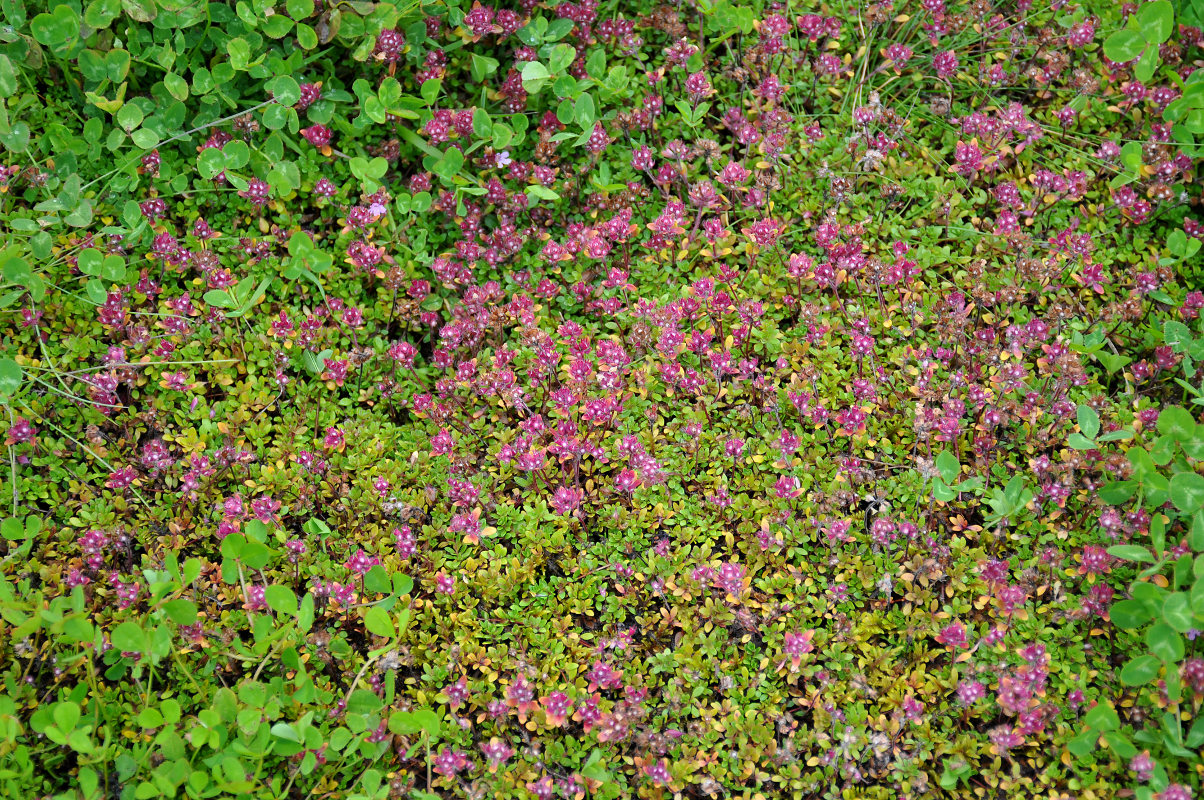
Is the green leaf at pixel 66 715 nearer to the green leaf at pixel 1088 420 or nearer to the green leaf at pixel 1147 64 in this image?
the green leaf at pixel 1088 420

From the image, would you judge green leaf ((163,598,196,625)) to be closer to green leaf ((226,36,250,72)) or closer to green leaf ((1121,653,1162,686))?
green leaf ((226,36,250,72))

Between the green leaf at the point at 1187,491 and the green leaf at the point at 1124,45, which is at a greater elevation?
the green leaf at the point at 1124,45


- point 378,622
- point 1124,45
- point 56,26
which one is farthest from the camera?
point 1124,45

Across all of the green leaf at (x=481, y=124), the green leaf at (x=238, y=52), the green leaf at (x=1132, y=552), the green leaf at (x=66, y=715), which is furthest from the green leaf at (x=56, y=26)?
the green leaf at (x=1132, y=552)

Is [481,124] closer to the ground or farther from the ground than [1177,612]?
farther from the ground

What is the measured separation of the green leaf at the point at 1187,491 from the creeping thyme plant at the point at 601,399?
1 centimetres

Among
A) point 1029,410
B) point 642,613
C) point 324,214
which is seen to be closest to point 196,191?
point 324,214

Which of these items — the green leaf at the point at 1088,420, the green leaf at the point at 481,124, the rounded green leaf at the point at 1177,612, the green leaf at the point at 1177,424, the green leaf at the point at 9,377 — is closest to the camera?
the rounded green leaf at the point at 1177,612

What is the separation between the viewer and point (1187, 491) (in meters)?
2.58

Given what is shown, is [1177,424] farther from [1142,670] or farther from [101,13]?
[101,13]

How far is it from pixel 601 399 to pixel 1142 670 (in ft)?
5.67

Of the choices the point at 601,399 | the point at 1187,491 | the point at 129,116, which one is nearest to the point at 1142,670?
the point at 1187,491

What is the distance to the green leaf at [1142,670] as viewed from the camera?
244 centimetres

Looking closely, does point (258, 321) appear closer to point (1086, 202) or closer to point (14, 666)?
point (14, 666)
